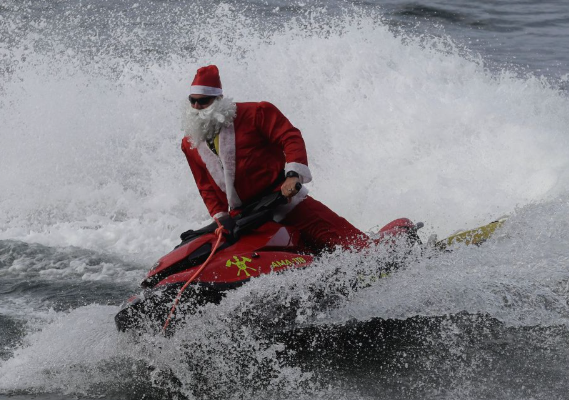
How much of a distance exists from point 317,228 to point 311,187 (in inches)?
162

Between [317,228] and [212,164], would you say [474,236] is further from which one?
[212,164]

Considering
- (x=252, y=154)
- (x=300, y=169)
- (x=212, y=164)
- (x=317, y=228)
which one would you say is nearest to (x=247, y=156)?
(x=252, y=154)

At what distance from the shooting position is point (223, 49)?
11.5 metres

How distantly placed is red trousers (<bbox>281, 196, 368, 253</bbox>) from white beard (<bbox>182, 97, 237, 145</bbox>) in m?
0.73

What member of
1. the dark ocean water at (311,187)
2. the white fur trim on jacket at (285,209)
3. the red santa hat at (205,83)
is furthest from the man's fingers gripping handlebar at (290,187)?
the red santa hat at (205,83)

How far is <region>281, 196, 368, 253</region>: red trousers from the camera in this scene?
4.96m

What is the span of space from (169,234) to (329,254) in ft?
12.4

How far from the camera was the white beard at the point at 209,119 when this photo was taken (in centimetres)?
465

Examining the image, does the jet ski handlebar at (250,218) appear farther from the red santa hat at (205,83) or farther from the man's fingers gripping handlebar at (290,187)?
the red santa hat at (205,83)

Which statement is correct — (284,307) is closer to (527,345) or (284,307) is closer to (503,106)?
(527,345)

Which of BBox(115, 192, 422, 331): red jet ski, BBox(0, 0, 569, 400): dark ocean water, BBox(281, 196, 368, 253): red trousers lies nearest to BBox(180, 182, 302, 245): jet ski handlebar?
BBox(115, 192, 422, 331): red jet ski

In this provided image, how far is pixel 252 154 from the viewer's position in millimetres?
4770

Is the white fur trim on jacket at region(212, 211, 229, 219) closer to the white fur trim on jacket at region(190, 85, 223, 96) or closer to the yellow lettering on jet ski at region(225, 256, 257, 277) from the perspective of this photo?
the yellow lettering on jet ski at region(225, 256, 257, 277)

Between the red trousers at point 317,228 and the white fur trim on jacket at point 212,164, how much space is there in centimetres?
49
